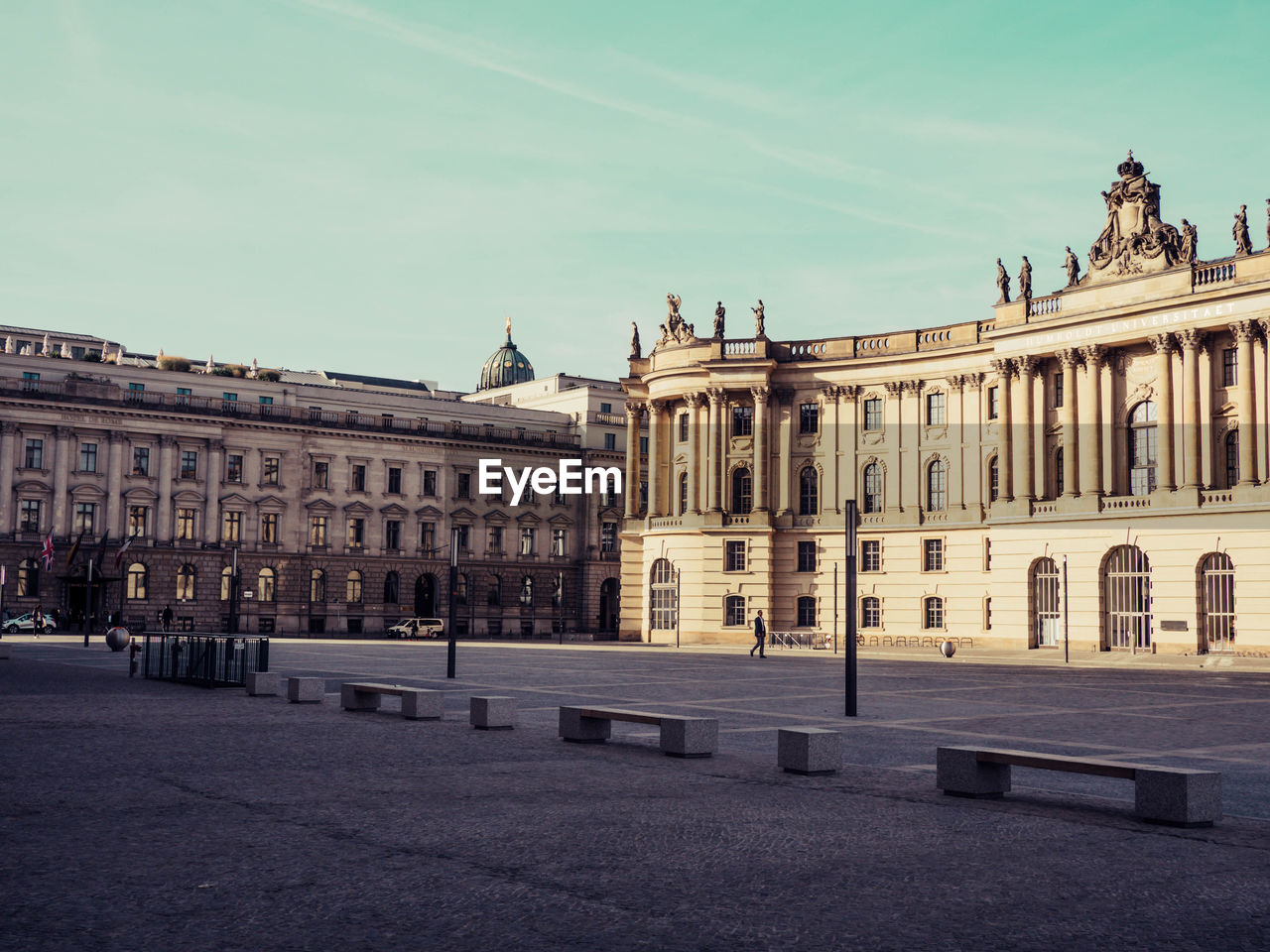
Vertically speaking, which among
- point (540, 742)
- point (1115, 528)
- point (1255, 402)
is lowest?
point (540, 742)

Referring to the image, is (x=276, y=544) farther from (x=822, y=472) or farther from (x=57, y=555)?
(x=822, y=472)

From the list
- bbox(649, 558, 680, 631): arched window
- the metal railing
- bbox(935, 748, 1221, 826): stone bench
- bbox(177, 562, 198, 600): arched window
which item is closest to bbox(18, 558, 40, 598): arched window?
bbox(177, 562, 198, 600): arched window

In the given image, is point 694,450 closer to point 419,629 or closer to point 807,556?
point 807,556

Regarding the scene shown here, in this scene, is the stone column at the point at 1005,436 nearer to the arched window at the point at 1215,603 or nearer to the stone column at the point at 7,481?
the arched window at the point at 1215,603

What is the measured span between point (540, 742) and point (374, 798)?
19.8ft

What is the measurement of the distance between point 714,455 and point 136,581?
42670 mm

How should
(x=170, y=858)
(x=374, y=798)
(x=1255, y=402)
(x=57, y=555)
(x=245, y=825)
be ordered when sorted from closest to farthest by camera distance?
(x=170, y=858)
(x=245, y=825)
(x=374, y=798)
(x=1255, y=402)
(x=57, y=555)

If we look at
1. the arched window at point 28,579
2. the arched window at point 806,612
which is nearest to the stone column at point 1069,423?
the arched window at point 806,612

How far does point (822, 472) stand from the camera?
255ft

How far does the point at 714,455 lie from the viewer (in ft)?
258

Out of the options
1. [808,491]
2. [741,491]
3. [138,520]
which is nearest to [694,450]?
[741,491]

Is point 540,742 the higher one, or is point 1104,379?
point 1104,379

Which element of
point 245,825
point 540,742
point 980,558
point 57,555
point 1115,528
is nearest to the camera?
point 245,825

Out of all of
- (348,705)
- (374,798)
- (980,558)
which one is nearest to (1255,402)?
(980,558)
